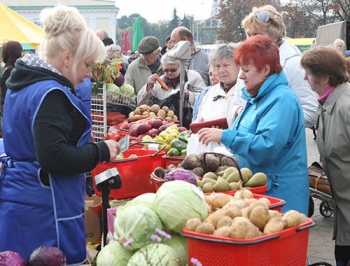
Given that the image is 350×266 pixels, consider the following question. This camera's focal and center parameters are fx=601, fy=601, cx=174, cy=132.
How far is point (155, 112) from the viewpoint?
267 inches

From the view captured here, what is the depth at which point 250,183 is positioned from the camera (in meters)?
3.46

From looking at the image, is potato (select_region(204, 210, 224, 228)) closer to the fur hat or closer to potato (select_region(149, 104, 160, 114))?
potato (select_region(149, 104, 160, 114))

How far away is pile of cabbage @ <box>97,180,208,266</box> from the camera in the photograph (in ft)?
8.39

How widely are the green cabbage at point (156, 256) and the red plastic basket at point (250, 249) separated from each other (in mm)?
83

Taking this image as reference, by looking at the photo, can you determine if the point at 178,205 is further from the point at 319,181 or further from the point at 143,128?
the point at 319,181

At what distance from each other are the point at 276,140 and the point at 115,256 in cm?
139

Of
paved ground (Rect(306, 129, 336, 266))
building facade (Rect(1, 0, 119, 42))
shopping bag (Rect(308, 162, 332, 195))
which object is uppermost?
building facade (Rect(1, 0, 119, 42))

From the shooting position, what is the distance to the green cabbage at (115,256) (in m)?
2.57

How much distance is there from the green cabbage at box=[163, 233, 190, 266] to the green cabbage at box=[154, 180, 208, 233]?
0.13 feet

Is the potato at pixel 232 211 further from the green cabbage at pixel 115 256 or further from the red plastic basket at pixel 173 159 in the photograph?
the red plastic basket at pixel 173 159

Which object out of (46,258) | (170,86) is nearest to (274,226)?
(46,258)

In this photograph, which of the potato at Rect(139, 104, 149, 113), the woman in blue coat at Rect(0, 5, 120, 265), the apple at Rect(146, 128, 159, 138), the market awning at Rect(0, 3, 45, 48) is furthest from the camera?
the market awning at Rect(0, 3, 45, 48)

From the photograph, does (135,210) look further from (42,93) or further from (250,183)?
(250,183)

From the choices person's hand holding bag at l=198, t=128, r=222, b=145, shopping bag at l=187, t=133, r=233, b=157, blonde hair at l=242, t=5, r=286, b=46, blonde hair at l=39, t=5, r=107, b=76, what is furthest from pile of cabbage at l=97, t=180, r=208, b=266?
blonde hair at l=242, t=5, r=286, b=46
